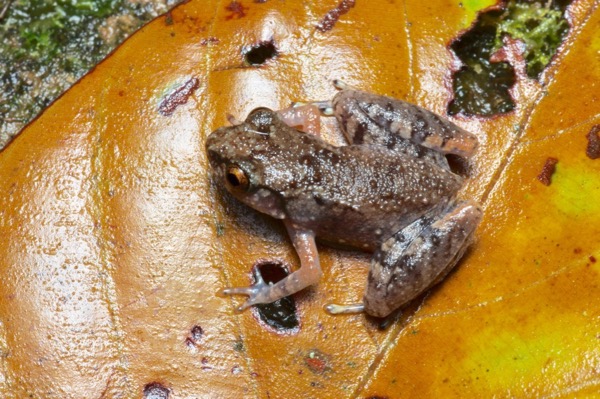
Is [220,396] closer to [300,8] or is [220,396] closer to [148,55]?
[148,55]

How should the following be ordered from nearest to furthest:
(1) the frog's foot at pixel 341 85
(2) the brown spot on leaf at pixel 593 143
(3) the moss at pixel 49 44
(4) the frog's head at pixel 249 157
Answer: (2) the brown spot on leaf at pixel 593 143, (4) the frog's head at pixel 249 157, (1) the frog's foot at pixel 341 85, (3) the moss at pixel 49 44

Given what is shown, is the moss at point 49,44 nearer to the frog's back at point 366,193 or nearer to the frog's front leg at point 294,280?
the frog's back at point 366,193

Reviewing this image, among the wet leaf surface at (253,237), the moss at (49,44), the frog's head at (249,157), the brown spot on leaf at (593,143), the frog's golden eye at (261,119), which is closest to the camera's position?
the wet leaf surface at (253,237)

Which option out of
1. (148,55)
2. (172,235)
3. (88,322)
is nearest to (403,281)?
(172,235)

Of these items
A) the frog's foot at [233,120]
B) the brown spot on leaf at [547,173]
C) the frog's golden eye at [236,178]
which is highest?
the frog's foot at [233,120]

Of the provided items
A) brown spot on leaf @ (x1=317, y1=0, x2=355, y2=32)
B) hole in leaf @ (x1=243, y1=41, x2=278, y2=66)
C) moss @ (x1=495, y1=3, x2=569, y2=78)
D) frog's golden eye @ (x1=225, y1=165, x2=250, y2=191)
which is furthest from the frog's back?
moss @ (x1=495, y1=3, x2=569, y2=78)

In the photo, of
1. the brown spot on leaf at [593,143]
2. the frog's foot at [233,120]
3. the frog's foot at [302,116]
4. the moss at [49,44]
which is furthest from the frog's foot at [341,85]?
the moss at [49,44]

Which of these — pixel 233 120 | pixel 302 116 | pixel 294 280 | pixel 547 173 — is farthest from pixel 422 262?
pixel 233 120

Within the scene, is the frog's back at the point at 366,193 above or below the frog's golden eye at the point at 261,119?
below

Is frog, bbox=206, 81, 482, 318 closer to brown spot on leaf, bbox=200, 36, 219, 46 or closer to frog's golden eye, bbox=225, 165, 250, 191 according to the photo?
frog's golden eye, bbox=225, 165, 250, 191
